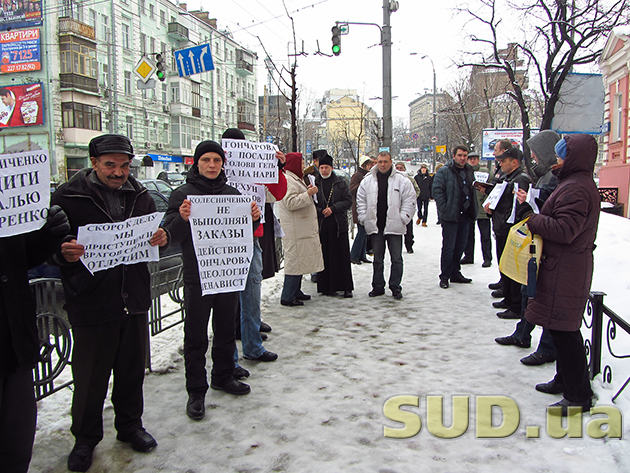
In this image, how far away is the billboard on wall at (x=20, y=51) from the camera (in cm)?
3462

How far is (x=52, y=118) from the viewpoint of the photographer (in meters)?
35.2

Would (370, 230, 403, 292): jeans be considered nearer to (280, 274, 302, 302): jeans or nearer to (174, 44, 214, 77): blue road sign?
(280, 274, 302, 302): jeans

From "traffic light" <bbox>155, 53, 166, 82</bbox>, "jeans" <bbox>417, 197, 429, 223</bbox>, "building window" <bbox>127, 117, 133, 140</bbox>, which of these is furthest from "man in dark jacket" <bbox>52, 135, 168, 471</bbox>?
"building window" <bbox>127, 117, 133, 140</bbox>

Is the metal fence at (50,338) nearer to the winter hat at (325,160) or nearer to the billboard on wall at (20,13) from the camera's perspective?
Result: the winter hat at (325,160)

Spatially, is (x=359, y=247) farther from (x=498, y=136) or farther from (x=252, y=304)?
(x=498, y=136)

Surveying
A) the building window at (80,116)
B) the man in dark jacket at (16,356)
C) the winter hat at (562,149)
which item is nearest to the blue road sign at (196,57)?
the winter hat at (562,149)

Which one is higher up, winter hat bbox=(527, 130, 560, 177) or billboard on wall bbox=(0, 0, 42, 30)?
billboard on wall bbox=(0, 0, 42, 30)

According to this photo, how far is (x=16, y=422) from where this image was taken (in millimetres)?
2408

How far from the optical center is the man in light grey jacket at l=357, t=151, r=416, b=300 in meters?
7.40

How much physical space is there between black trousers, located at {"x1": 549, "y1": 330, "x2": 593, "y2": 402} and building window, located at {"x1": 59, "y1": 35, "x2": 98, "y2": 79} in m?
39.3

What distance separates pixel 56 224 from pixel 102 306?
2.16 feet

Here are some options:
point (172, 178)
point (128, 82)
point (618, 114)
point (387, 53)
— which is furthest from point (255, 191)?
point (128, 82)

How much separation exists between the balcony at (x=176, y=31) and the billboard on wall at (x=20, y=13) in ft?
49.8

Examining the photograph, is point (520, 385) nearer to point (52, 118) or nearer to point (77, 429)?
point (77, 429)
